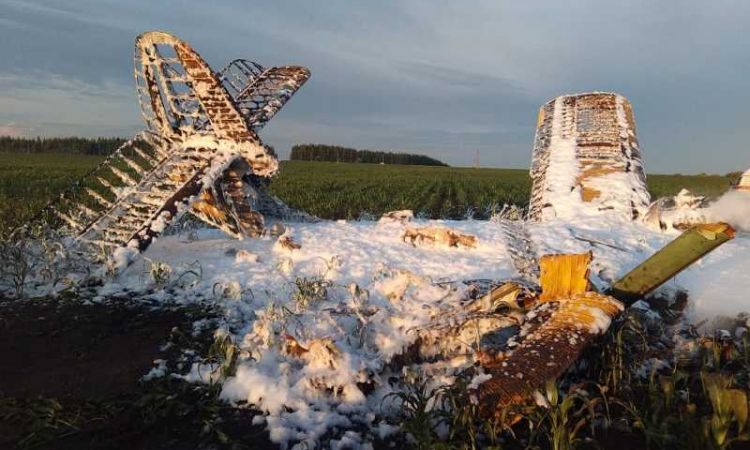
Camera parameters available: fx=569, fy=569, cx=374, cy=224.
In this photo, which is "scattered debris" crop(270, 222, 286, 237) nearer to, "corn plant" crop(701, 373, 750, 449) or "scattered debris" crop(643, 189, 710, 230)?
"scattered debris" crop(643, 189, 710, 230)

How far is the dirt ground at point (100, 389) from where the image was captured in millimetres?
3051

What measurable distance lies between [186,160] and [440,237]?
11.4 feet

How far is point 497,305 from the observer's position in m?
4.12

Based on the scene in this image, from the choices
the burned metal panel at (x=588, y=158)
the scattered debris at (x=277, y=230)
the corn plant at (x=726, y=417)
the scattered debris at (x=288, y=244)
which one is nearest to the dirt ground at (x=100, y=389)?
the scattered debris at (x=288, y=244)

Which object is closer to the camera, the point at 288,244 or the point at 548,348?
the point at 548,348

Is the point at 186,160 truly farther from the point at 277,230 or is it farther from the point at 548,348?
the point at 548,348

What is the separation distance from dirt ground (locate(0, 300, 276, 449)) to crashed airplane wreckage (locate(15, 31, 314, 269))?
148 cm

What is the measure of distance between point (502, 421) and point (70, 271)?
4.85 meters

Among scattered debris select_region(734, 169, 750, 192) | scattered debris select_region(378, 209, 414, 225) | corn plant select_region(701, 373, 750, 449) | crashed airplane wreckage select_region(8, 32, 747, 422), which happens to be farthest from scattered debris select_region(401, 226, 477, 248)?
corn plant select_region(701, 373, 750, 449)

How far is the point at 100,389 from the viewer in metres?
3.65

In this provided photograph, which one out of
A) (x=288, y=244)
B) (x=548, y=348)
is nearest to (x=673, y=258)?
(x=548, y=348)

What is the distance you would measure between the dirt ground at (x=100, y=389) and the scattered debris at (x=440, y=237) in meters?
3.02

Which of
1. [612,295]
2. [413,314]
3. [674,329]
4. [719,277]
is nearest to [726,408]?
[612,295]

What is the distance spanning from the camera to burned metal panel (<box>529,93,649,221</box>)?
27.1 feet
